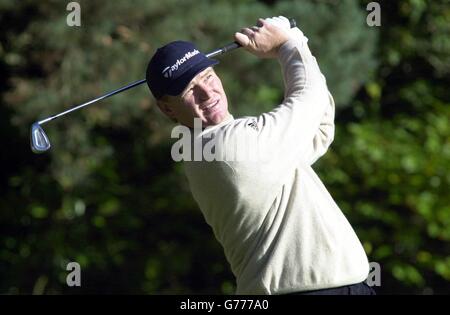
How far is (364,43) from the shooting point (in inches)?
302

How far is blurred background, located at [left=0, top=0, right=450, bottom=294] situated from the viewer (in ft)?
23.1

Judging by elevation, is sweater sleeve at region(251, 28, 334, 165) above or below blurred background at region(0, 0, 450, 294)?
below

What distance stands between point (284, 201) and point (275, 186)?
61 millimetres

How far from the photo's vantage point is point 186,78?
12.3ft

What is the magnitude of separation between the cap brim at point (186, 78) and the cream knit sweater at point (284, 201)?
0.60 feet

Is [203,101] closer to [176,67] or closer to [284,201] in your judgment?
[176,67]

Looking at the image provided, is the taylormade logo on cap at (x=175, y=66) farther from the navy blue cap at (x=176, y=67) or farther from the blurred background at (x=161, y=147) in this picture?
the blurred background at (x=161, y=147)

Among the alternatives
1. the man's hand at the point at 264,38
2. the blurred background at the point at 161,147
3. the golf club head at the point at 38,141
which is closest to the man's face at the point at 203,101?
the man's hand at the point at 264,38

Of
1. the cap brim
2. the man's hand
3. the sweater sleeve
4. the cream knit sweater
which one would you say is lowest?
the cream knit sweater

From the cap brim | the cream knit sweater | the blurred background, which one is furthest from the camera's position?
the blurred background

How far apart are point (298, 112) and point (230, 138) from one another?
24cm

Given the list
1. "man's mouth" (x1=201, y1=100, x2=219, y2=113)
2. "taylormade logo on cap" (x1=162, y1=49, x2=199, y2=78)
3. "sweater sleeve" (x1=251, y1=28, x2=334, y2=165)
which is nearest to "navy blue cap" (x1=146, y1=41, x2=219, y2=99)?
"taylormade logo on cap" (x1=162, y1=49, x2=199, y2=78)

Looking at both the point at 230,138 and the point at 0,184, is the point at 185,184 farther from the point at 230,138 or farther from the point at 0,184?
the point at 230,138

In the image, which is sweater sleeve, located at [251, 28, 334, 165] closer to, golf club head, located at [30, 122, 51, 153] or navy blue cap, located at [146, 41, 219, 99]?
navy blue cap, located at [146, 41, 219, 99]
